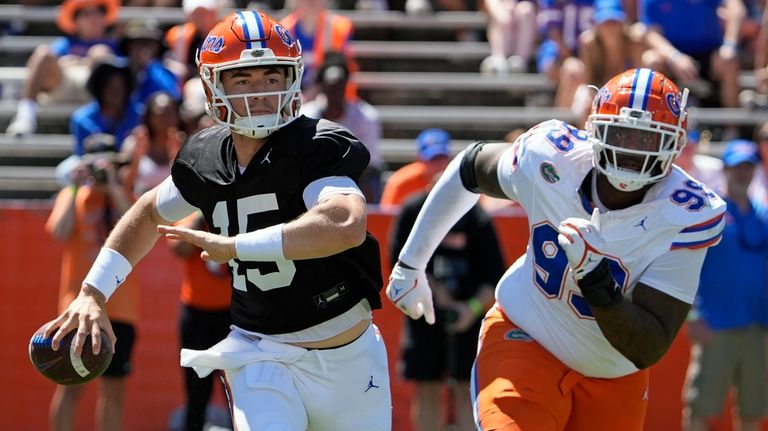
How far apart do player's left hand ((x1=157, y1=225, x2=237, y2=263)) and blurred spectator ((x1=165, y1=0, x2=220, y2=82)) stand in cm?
574

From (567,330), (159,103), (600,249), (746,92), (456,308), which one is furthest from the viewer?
(746,92)

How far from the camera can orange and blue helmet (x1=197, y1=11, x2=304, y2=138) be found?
437 cm

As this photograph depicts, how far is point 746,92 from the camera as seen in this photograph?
10102 millimetres

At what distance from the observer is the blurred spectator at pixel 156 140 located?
27.3 feet

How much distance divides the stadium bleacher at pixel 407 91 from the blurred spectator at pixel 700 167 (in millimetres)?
1046

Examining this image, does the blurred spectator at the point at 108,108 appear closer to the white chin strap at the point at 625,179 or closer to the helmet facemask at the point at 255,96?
the helmet facemask at the point at 255,96

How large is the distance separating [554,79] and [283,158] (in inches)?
240

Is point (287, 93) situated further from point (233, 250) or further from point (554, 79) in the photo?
point (554, 79)

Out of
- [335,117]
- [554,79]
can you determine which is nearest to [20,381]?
[335,117]

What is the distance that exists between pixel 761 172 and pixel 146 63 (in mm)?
4352

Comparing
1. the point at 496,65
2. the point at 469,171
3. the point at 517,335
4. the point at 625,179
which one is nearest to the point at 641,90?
the point at 625,179

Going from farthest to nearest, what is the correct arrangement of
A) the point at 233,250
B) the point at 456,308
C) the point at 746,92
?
the point at 746,92
the point at 456,308
the point at 233,250

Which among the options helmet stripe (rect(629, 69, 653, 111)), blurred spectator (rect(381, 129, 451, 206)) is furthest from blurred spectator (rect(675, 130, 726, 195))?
helmet stripe (rect(629, 69, 653, 111))

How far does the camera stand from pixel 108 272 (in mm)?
4465
